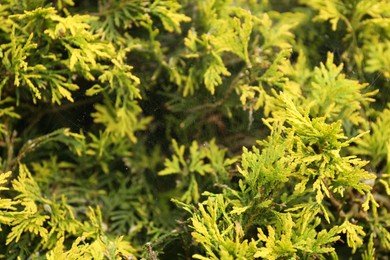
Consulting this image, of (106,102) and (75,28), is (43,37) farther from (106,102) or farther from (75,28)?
(106,102)

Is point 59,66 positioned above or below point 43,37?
below

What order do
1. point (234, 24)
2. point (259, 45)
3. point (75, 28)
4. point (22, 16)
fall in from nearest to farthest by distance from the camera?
1. point (22, 16)
2. point (75, 28)
3. point (234, 24)
4. point (259, 45)

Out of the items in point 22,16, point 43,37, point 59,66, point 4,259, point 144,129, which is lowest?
point 4,259

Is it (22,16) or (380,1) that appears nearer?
(22,16)

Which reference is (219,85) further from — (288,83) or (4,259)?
(4,259)

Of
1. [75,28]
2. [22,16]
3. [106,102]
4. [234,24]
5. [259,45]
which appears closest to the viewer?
[22,16]

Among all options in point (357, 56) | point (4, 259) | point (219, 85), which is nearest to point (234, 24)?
point (219, 85)

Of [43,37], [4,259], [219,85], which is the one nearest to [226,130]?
[219,85]
